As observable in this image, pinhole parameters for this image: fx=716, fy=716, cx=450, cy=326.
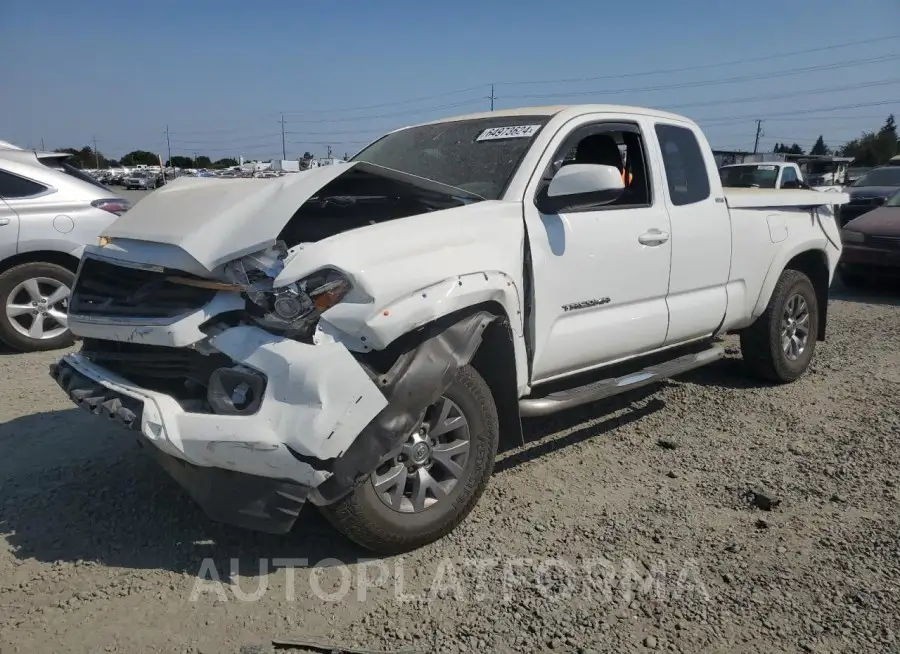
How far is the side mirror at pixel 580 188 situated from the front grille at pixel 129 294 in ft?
5.47

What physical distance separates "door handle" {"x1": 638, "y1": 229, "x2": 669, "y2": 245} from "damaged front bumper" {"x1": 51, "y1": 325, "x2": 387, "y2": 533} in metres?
2.07

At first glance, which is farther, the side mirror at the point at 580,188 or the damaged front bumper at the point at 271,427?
the side mirror at the point at 580,188

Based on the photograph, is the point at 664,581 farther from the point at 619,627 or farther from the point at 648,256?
the point at 648,256

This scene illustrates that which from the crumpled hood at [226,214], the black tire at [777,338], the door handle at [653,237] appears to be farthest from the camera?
the black tire at [777,338]

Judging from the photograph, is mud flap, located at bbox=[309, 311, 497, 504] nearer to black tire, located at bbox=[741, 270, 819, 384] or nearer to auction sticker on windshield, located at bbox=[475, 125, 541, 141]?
auction sticker on windshield, located at bbox=[475, 125, 541, 141]

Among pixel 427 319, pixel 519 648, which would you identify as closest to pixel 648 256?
pixel 427 319

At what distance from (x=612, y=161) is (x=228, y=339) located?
9.07ft

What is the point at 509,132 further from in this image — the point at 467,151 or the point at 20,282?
Answer: the point at 20,282

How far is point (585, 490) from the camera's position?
3711mm

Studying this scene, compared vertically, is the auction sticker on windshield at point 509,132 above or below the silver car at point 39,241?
above

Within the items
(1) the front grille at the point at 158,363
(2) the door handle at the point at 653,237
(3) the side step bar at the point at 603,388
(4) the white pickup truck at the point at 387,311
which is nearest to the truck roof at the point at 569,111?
(4) the white pickup truck at the point at 387,311

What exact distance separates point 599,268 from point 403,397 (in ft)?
5.04

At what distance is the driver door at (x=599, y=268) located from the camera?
3.52m

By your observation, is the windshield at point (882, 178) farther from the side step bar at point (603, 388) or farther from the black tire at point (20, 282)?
the black tire at point (20, 282)
